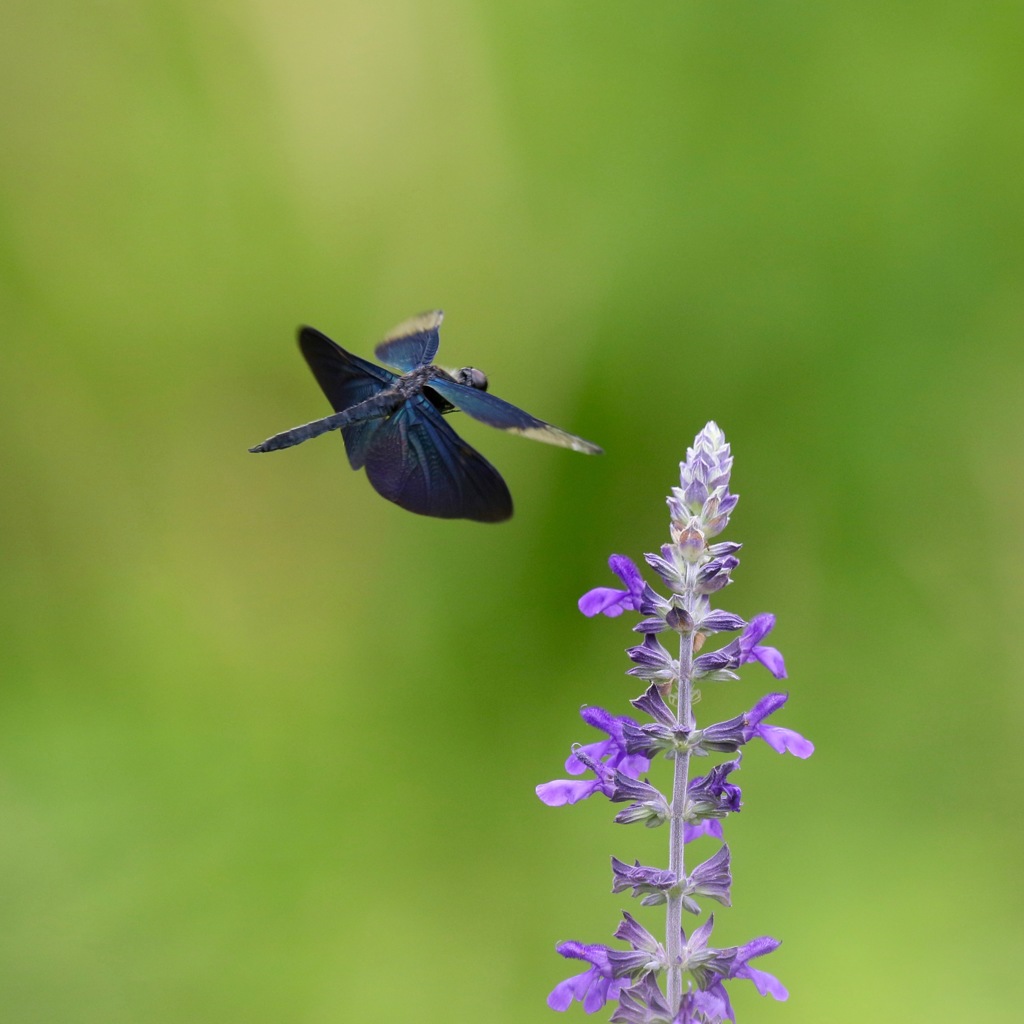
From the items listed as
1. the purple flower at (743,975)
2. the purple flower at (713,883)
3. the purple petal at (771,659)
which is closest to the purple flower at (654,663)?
the purple petal at (771,659)

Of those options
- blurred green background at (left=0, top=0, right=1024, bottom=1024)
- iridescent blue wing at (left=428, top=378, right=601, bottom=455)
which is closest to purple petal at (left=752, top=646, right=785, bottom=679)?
iridescent blue wing at (left=428, top=378, right=601, bottom=455)

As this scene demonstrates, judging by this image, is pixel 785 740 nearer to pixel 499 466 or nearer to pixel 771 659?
pixel 771 659

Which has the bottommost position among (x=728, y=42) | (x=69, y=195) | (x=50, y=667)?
(x=50, y=667)

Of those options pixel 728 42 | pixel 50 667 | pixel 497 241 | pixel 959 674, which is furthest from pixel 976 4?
pixel 50 667

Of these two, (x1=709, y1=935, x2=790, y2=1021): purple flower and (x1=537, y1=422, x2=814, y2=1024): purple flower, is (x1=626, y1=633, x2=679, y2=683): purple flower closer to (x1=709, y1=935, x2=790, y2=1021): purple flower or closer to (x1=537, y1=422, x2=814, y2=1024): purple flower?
(x1=537, y1=422, x2=814, y2=1024): purple flower

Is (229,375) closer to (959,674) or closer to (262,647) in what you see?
(262,647)

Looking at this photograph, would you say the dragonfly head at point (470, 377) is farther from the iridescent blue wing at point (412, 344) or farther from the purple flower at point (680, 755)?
the purple flower at point (680, 755)

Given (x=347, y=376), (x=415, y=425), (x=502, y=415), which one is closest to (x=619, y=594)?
(x=502, y=415)
